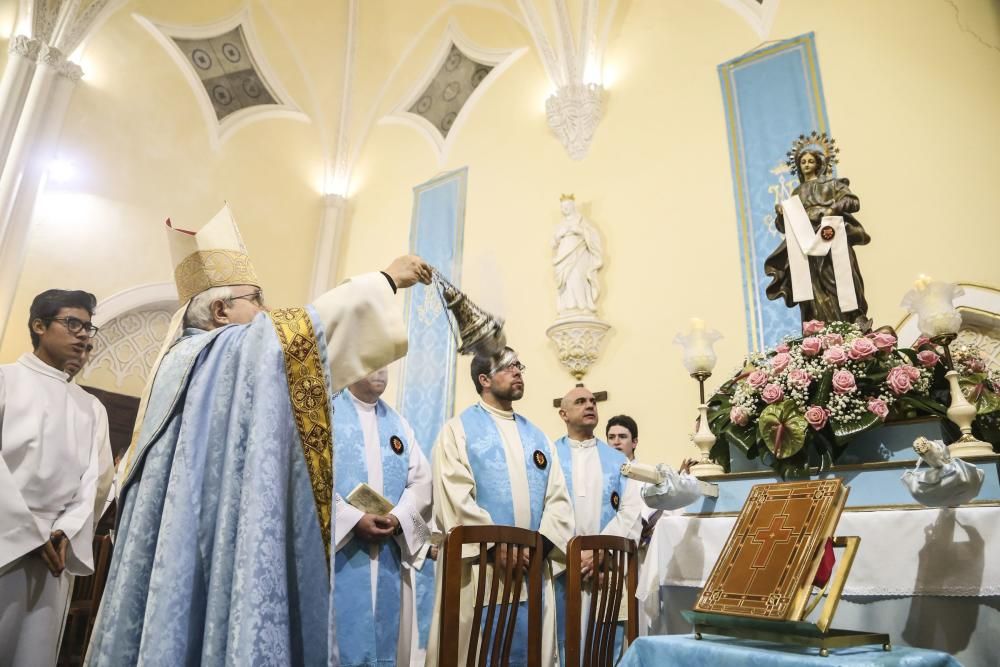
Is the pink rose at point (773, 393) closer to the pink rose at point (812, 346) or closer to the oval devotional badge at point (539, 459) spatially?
the pink rose at point (812, 346)

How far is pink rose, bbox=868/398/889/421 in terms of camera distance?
244 centimetres

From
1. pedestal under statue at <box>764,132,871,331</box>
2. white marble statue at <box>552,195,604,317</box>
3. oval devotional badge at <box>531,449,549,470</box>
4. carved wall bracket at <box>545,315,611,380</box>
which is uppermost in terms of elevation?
white marble statue at <box>552,195,604,317</box>

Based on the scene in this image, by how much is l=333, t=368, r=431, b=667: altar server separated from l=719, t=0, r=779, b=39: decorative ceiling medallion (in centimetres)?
475

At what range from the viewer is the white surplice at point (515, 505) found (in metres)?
3.36

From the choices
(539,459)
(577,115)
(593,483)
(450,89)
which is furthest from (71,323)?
(450,89)

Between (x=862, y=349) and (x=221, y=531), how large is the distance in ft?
7.08

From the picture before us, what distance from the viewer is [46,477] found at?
10.6 ft

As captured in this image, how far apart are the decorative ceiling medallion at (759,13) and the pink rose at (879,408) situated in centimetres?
490

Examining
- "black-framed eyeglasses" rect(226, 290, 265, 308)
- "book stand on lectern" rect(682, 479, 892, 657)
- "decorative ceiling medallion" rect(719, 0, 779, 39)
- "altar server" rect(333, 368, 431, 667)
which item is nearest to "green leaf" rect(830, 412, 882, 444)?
"book stand on lectern" rect(682, 479, 892, 657)

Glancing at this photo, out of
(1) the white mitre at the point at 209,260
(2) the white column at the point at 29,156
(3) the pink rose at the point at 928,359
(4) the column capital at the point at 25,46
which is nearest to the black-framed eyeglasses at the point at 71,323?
(1) the white mitre at the point at 209,260

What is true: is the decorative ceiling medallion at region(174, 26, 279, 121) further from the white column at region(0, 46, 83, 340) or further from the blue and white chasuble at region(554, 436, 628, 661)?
the blue and white chasuble at region(554, 436, 628, 661)

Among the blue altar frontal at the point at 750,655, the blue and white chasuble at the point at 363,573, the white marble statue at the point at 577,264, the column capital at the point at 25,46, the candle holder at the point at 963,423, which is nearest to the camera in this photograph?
the blue altar frontal at the point at 750,655

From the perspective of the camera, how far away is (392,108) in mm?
9484

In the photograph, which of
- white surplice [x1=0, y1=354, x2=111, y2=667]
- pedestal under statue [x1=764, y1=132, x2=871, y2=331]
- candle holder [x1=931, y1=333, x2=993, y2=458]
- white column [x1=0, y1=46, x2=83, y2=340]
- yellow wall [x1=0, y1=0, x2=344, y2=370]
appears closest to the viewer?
candle holder [x1=931, y1=333, x2=993, y2=458]
